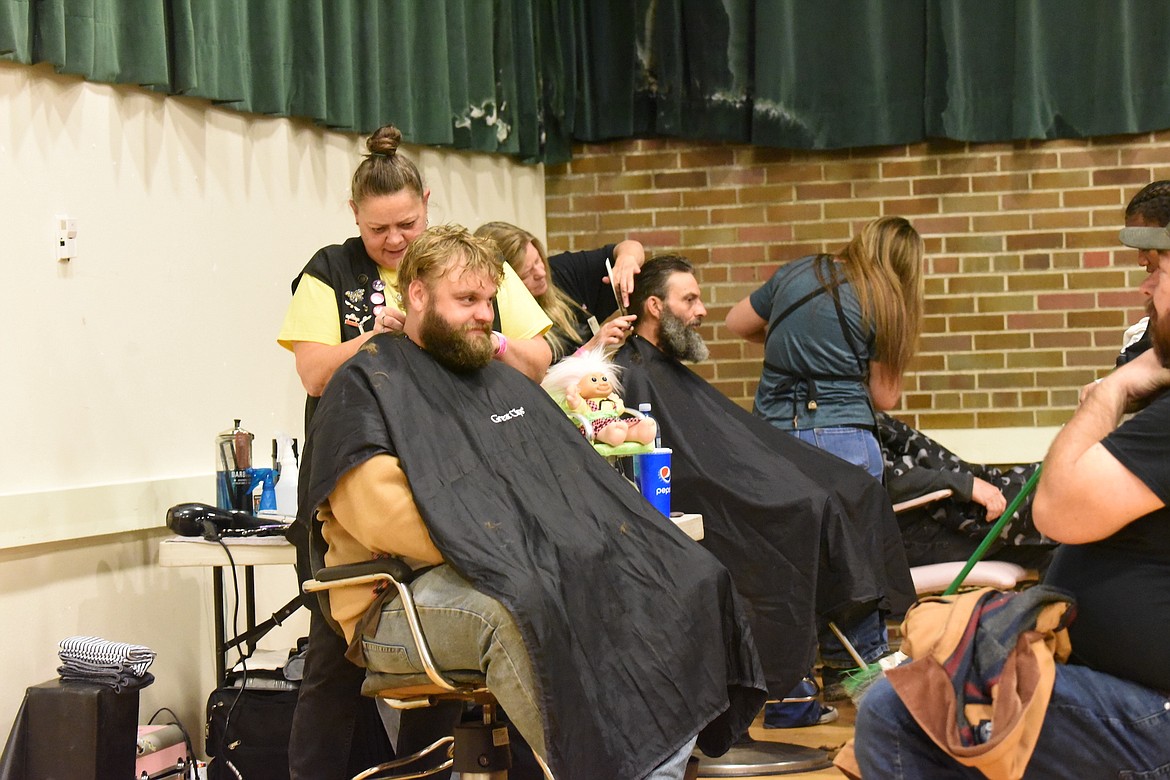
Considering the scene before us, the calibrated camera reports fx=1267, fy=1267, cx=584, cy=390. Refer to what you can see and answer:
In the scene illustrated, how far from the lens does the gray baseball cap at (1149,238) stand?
183 cm

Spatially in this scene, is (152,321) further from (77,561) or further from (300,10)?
(300,10)

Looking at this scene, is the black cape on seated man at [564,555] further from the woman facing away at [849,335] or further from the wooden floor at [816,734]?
the woman facing away at [849,335]

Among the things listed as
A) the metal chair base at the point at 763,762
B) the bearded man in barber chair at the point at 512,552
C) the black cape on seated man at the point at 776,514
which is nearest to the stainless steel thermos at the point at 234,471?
the bearded man in barber chair at the point at 512,552

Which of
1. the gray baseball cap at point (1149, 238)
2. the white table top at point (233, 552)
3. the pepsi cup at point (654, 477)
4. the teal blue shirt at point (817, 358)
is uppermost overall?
the gray baseball cap at point (1149, 238)

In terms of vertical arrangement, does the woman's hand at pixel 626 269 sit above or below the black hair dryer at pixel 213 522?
above

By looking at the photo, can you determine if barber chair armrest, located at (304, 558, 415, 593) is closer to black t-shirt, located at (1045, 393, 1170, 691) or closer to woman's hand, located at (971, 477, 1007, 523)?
black t-shirt, located at (1045, 393, 1170, 691)

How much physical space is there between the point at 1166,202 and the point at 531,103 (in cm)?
244

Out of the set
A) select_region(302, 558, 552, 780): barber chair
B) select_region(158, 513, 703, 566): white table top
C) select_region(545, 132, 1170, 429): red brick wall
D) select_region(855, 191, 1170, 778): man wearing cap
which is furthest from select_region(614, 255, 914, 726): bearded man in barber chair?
select_region(855, 191, 1170, 778): man wearing cap

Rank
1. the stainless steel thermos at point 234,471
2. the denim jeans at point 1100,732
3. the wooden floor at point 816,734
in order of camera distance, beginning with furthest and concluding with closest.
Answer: the wooden floor at point 816,734 → the stainless steel thermos at point 234,471 → the denim jeans at point 1100,732

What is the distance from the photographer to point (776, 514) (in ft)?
11.1

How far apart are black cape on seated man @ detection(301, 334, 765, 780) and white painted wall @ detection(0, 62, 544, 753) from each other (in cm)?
76

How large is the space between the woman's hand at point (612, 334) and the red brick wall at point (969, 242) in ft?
4.55

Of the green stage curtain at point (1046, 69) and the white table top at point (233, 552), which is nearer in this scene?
the white table top at point (233, 552)

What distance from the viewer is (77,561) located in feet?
9.53
